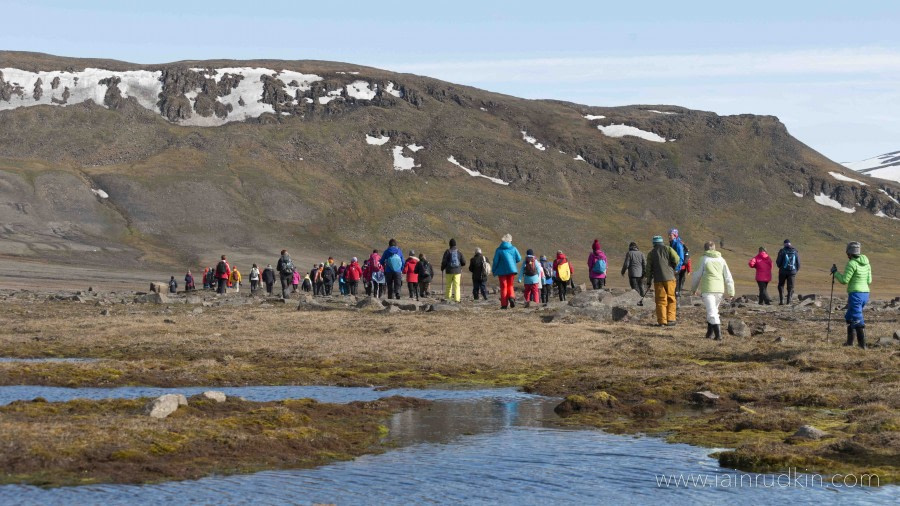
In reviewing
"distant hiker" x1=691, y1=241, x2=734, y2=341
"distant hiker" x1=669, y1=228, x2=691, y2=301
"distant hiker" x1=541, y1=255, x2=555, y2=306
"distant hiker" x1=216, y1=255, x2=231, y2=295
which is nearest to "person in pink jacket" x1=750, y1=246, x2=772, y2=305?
"distant hiker" x1=669, y1=228, x2=691, y2=301

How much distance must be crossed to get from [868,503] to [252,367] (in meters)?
15.1

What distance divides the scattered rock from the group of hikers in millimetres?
15080

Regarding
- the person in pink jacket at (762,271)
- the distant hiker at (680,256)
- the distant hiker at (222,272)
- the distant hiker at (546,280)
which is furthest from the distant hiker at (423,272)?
the person in pink jacket at (762,271)

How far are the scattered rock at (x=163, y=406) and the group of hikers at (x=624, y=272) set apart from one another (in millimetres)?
15080

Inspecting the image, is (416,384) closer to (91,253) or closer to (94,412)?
(94,412)

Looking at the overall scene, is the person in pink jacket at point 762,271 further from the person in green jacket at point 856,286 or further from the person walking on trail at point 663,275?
the person in green jacket at point 856,286

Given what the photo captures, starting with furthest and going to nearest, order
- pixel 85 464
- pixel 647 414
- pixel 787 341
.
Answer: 1. pixel 787 341
2. pixel 647 414
3. pixel 85 464

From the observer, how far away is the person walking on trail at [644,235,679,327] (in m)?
30.8

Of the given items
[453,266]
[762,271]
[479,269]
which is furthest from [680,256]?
[453,266]

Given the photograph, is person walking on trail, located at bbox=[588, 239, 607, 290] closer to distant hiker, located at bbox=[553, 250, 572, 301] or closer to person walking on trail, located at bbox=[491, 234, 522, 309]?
distant hiker, located at bbox=[553, 250, 572, 301]

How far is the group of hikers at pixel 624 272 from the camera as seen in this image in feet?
86.5

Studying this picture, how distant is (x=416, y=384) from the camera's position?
21953 millimetres

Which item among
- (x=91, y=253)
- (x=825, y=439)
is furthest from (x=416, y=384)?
(x=91, y=253)

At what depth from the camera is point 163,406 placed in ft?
51.5
